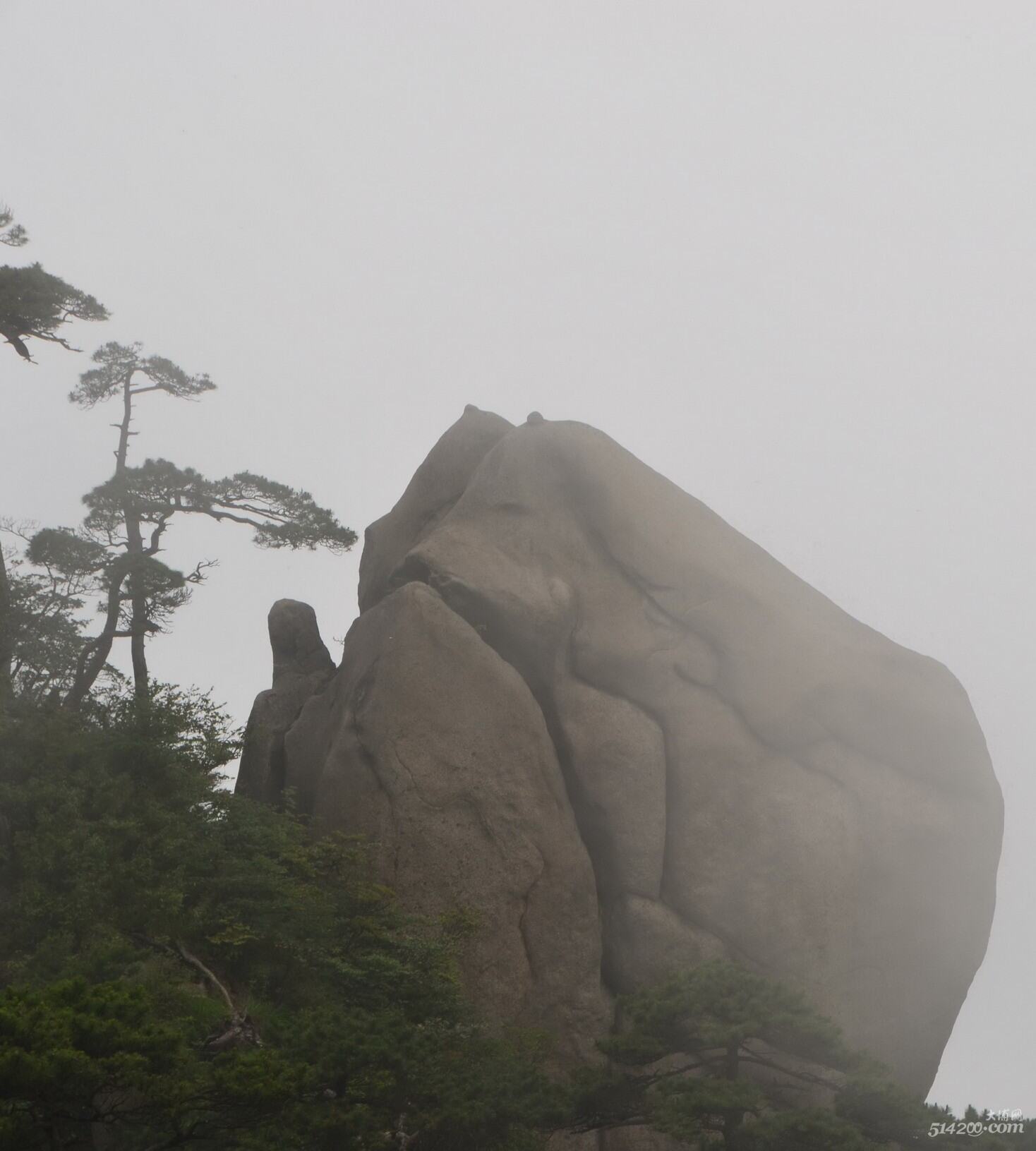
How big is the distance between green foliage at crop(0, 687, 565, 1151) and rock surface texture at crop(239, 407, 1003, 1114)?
1419mm

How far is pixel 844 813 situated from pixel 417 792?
6.21 m

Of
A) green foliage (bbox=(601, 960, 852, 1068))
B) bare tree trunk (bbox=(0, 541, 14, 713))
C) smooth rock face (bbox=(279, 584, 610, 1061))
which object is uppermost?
bare tree trunk (bbox=(0, 541, 14, 713))

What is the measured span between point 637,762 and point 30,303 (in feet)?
33.6

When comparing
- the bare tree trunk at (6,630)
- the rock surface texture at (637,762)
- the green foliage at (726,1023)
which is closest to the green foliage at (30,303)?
the bare tree trunk at (6,630)

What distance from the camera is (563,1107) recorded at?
11812mm

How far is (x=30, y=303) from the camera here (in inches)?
647

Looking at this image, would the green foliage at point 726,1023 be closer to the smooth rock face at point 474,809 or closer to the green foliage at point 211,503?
the smooth rock face at point 474,809

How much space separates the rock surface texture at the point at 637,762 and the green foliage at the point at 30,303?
5.95 metres

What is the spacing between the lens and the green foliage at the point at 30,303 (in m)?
16.3

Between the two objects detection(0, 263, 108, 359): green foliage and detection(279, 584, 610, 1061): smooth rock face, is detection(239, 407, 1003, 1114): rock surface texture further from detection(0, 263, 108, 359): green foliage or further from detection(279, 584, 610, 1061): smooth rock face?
detection(0, 263, 108, 359): green foliage

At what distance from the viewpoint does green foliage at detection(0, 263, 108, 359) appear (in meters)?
16.3

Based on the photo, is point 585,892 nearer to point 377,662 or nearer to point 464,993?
point 464,993

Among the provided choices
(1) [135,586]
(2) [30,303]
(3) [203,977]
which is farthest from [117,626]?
(3) [203,977]

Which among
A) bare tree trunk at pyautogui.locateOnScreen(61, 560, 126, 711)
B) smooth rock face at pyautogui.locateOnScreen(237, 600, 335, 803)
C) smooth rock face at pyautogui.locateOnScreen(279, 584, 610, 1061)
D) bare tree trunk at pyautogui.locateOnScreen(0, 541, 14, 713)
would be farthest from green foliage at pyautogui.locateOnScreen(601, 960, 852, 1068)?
bare tree trunk at pyautogui.locateOnScreen(61, 560, 126, 711)
